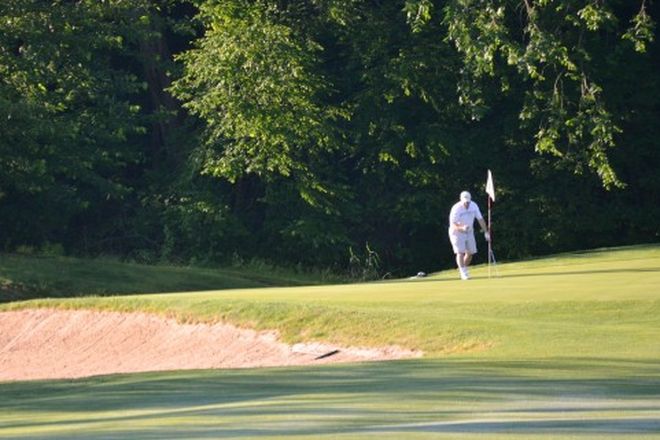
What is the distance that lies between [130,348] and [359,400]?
1166 cm

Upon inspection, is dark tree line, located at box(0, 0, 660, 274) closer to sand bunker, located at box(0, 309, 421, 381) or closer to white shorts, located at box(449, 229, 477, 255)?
white shorts, located at box(449, 229, 477, 255)

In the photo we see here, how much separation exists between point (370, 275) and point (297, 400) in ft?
96.8

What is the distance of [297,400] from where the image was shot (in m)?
13.0

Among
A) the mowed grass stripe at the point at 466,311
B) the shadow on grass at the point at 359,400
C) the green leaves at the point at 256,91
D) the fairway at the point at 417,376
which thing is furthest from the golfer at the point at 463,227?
the shadow on grass at the point at 359,400

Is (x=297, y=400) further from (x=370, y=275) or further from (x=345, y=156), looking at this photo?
(x=345, y=156)

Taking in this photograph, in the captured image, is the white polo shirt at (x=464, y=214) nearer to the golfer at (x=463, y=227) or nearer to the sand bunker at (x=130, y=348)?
the golfer at (x=463, y=227)

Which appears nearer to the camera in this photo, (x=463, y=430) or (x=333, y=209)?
(x=463, y=430)

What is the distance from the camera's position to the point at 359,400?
1280cm

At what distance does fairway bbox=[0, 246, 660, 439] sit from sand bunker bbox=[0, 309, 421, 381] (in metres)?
0.25

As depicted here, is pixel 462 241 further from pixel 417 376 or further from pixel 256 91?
pixel 417 376

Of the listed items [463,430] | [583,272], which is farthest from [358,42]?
[463,430]

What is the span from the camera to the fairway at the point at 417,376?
11008mm

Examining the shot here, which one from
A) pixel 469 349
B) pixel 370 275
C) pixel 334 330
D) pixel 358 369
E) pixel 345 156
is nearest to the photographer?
pixel 358 369

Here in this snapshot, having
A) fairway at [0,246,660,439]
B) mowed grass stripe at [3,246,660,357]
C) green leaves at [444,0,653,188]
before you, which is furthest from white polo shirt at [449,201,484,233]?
green leaves at [444,0,653,188]
